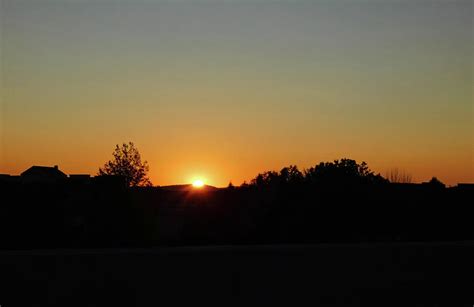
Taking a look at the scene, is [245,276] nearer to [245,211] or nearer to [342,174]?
[245,211]

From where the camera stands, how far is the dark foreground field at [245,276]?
603cm

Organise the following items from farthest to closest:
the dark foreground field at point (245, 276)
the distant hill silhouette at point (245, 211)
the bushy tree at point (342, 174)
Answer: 1. the bushy tree at point (342, 174)
2. the distant hill silhouette at point (245, 211)
3. the dark foreground field at point (245, 276)

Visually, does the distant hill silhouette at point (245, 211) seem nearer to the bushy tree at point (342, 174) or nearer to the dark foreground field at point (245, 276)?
the bushy tree at point (342, 174)

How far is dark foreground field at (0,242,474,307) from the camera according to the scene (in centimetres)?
603

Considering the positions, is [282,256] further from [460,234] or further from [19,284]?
[460,234]

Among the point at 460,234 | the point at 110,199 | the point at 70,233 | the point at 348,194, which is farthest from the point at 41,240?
the point at 348,194

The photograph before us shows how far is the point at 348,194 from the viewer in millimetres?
31969

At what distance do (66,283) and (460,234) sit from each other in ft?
42.5

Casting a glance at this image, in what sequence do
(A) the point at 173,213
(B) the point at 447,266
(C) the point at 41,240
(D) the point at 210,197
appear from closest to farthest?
(B) the point at 447,266, (C) the point at 41,240, (D) the point at 210,197, (A) the point at 173,213

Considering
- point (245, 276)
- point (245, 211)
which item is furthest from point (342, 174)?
point (245, 276)

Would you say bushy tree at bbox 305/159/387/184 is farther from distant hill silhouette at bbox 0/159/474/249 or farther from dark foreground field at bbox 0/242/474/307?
dark foreground field at bbox 0/242/474/307

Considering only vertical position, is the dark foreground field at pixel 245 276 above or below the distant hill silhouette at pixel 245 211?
below

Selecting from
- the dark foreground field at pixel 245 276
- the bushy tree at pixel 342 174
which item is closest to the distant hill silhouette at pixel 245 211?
the bushy tree at pixel 342 174

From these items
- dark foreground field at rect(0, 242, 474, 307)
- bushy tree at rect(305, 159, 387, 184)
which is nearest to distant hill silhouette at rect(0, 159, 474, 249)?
bushy tree at rect(305, 159, 387, 184)
